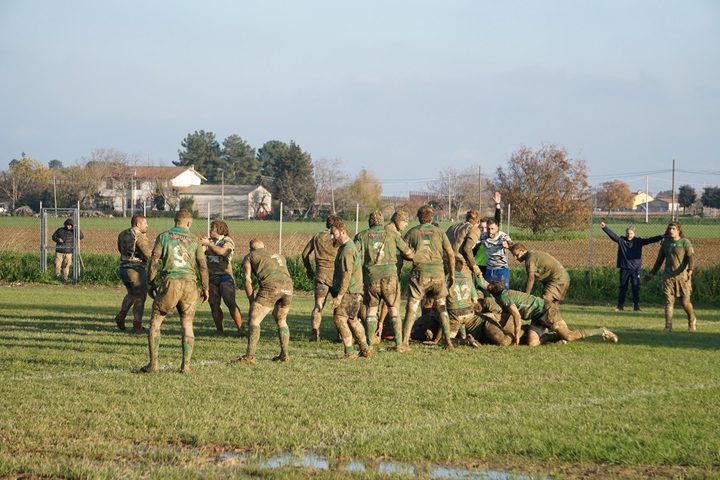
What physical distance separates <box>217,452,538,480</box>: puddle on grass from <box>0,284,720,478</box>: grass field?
0.04 meters

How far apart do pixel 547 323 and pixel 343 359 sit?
3639 millimetres

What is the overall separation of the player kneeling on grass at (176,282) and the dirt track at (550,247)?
65.4 ft

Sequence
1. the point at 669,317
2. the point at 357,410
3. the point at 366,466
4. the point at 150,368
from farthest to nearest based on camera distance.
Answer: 1. the point at 669,317
2. the point at 150,368
3. the point at 357,410
4. the point at 366,466

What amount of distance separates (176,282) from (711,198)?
82845mm

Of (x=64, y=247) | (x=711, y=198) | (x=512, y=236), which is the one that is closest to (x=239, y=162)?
(x=711, y=198)

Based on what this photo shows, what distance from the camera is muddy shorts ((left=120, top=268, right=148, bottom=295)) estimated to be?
14.5 m

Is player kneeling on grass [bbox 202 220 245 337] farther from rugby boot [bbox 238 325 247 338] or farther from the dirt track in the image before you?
the dirt track

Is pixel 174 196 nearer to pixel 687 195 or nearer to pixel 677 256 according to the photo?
pixel 687 195

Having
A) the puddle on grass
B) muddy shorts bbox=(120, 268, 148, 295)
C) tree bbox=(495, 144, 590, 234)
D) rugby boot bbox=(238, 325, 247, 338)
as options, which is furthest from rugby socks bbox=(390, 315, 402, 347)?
tree bbox=(495, 144, 590, 234)

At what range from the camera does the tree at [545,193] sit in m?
45.0

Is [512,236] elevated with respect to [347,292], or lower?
lower

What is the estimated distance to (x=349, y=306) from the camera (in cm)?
1179

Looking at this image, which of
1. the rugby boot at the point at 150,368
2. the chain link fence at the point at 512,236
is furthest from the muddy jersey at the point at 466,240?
the chain link fence at the point at 512,236

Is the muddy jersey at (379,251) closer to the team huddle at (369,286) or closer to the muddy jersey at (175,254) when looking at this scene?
the team huddle at (369,286)
